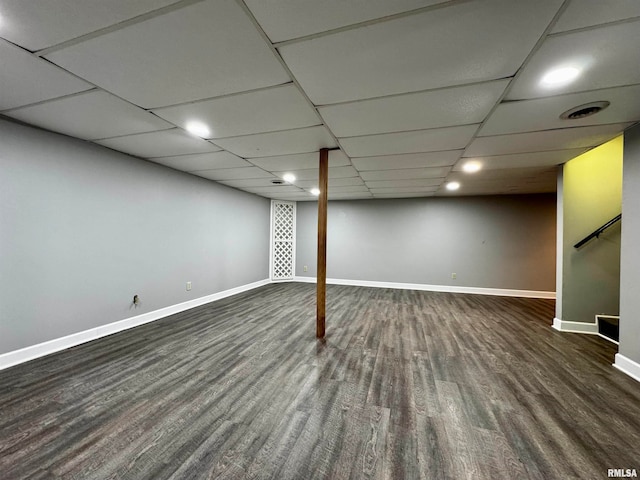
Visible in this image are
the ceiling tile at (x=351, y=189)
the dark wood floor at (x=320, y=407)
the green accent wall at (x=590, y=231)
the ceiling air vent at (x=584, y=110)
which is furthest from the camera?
the ceiling tile at (x=351, y=189)

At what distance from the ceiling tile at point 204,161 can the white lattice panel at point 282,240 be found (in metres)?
2.93

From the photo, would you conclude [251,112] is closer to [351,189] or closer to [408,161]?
[408,161]

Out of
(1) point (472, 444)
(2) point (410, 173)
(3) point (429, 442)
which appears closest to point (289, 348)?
(3) point (429, 442)

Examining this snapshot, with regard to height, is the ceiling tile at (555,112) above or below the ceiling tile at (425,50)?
above

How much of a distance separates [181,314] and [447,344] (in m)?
3.76

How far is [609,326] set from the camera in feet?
9.97

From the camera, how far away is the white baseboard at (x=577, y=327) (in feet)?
10.6

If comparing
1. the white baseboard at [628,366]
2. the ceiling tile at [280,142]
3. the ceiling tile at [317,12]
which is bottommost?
the white baseboard at [628,366]

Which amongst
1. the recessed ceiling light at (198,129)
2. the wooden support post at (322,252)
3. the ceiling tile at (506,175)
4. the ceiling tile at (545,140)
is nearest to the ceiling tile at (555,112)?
the ceiling tile at (545,140)

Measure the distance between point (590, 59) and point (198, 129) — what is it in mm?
2876

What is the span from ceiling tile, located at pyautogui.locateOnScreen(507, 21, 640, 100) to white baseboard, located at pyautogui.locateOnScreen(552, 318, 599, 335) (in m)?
3.05

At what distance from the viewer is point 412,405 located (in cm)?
178

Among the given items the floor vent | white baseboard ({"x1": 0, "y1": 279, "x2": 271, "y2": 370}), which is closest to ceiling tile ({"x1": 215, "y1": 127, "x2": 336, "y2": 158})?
white baseboard ({"x1": 0, "y1": 279, "x2": 271, "y2": 370})

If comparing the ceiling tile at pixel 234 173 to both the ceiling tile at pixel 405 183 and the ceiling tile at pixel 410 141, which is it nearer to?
the ceiling tile at pixel 410 141
